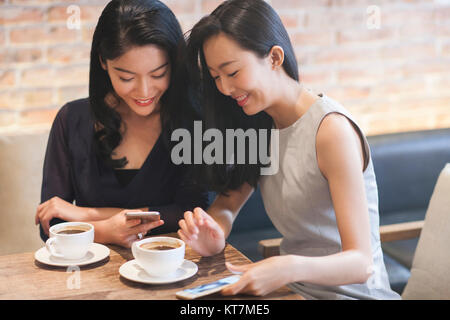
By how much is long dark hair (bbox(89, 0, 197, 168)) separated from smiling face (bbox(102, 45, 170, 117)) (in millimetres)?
18

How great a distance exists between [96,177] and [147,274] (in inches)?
20.4

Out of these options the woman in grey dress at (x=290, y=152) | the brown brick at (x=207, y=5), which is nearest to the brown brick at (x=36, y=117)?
the brown brick at (x=207, y=5)

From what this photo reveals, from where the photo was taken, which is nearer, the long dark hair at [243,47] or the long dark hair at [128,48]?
the long dark hair at [243,47]

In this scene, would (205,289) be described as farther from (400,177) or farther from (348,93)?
(348,93)

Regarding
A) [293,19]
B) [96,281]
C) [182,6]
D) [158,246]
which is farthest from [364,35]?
[96,281]

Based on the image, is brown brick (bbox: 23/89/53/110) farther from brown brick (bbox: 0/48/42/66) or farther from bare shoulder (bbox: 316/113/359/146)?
bare shoulder (bbox: 316/113/359/146)

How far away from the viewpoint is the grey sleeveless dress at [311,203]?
4.39 feet

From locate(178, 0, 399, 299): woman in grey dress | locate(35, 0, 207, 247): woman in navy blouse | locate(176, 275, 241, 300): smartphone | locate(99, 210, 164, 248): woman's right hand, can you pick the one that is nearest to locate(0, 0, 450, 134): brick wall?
locate(35, 0, 207, 247): woman in navy blouse

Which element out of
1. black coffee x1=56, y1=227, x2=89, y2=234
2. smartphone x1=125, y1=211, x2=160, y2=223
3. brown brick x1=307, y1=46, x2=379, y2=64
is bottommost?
black coffee x1=56, y1=227, x2=89, y2=234

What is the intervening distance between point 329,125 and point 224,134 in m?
0.32

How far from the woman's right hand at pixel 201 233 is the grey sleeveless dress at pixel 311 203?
22 centimetres

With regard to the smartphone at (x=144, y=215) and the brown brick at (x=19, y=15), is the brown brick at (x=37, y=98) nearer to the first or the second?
the brown brick at (x=19, y=15)

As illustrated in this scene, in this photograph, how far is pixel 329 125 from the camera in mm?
1301

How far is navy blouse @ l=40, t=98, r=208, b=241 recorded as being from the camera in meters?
1.59
